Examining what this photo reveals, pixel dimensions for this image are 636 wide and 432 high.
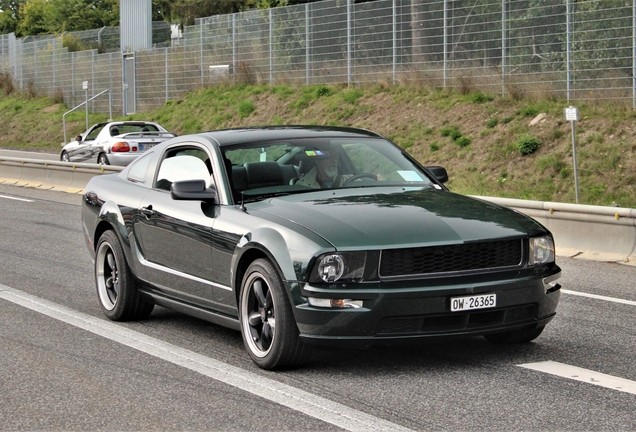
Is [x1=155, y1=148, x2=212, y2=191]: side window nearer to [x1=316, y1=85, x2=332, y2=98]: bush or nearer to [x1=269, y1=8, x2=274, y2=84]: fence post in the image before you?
[x1=316, y1=85, x2=332, y2=98]: bush

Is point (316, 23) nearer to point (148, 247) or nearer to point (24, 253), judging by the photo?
point (24, 253)

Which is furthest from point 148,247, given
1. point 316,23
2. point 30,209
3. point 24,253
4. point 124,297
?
point 316,23

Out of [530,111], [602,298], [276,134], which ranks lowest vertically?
[602,298]

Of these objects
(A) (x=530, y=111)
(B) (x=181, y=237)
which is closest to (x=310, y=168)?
(B) (x=181, y=237)

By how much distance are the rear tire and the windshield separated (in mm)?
1267

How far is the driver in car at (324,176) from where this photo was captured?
737cm

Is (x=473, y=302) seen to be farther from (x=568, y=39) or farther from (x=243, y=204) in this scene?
(x=568, y=39)

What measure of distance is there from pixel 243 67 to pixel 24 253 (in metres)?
23.9

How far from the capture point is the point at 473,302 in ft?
20.3

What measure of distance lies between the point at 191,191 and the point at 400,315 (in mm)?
1891

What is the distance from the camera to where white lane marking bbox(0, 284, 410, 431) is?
17.4 feet

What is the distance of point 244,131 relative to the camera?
26.3ft

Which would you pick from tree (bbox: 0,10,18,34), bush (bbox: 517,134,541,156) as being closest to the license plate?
bush (bbox: 517,134,541,156)

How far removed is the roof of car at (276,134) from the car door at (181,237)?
0.64 feet
